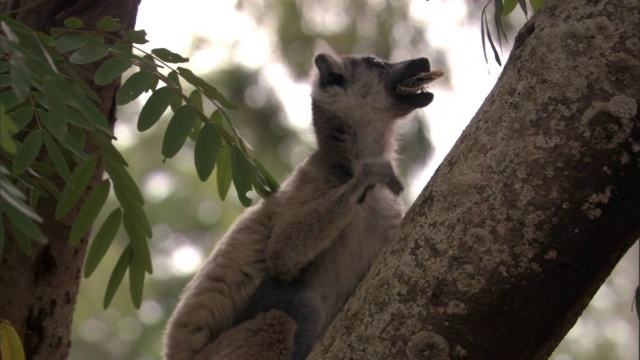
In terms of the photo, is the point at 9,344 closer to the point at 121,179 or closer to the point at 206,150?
the point at 121,179

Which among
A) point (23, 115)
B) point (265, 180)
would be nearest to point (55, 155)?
point (23, 115)

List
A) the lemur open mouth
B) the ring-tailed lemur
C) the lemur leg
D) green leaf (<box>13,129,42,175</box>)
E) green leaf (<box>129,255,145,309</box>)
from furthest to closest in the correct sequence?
the lemur open mouth → the ring-tailed lemur → the lemur leg → green leaf (<box>129,255,145,309</box>) → green leaf (<box>13,129,42,175</box>)

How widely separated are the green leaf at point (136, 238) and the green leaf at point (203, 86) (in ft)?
2.13

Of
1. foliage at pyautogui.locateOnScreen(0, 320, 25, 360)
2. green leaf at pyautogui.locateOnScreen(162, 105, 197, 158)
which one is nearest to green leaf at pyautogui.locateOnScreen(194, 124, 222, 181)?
green leaf at pyautogui.locateOnScreen(162, 105, 197, 158)

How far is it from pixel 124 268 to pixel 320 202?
1.31m

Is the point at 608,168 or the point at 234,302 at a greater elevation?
the point at 234,302

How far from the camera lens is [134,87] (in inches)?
151

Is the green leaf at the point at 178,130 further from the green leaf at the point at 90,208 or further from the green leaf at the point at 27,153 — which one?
the green leaf at the point at 27,153

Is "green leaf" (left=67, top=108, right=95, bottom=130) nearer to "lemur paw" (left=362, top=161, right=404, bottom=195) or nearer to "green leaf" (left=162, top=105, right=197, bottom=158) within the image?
"green leaf" (left=162, top=105, right=197, bottom=158)

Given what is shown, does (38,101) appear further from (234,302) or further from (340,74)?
(340,74)

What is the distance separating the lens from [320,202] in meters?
5.11

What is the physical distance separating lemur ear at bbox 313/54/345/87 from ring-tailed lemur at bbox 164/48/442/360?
0.44m

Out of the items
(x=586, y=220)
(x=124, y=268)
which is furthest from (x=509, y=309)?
(x=124, y=268)

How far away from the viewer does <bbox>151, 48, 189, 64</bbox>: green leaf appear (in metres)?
4.09
